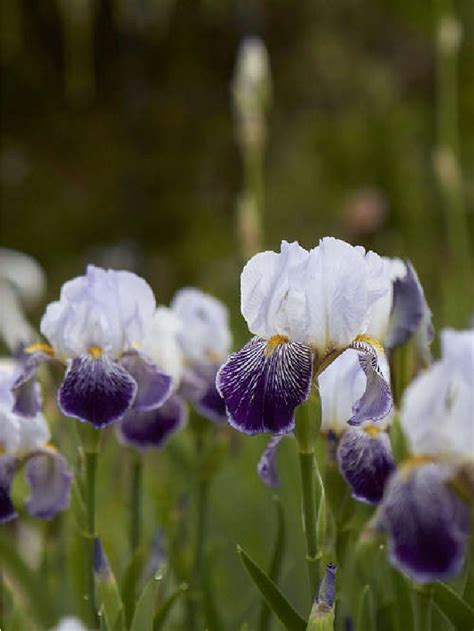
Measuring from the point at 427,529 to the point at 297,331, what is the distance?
0.20 metres

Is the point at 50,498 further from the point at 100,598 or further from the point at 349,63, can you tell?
the point at 349,63

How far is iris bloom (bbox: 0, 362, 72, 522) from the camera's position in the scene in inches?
34.3

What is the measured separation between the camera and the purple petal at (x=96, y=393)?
0.79 meters

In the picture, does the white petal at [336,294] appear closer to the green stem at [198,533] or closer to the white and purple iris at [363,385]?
the white and purple iris at [363,385]

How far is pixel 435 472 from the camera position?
1.91 ft

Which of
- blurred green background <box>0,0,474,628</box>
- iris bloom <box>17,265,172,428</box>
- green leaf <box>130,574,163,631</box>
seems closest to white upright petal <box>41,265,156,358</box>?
iris bloom <box>17,265,172,428</box>

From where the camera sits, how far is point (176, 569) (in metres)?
1.14

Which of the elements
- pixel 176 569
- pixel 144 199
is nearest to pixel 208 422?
pixel 176 569

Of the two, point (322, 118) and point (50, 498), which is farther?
point (322, 118)

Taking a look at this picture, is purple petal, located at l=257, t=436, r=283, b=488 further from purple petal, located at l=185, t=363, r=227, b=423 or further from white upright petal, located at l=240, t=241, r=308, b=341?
purple petal, located at l=185, t=363, r=227, b=423

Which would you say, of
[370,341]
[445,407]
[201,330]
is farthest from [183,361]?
[445,407]

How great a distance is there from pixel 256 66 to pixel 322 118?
170cm

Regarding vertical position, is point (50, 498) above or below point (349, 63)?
below

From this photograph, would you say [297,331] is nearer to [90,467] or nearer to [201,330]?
[90,467]
